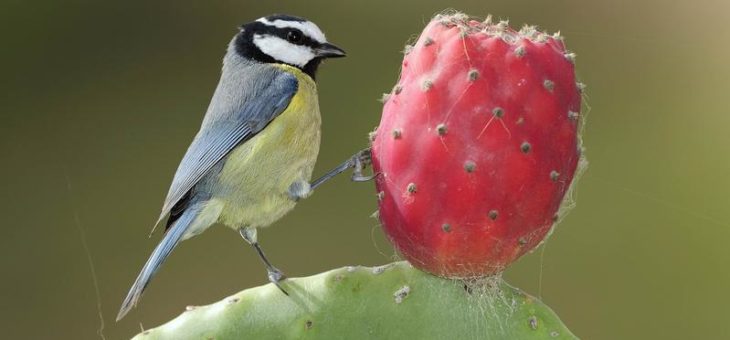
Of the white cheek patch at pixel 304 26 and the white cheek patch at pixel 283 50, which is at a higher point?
the white cheek patch at pixel 304 26

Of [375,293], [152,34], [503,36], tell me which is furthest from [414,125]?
[152,34]

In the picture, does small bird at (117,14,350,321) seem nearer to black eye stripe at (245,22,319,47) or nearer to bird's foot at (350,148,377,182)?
black eye stripe at (245,22,319,47)

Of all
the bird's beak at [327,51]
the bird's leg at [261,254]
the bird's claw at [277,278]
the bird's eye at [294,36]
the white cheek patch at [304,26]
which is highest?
the white cheek patch at [304,26]

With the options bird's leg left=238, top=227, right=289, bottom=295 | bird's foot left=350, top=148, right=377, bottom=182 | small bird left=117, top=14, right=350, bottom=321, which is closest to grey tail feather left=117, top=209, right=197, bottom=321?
small bird left=117, top=14, right=350, bottom=321

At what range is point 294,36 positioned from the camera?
2.07 meters

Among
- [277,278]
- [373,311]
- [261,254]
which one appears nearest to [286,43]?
[261,254]

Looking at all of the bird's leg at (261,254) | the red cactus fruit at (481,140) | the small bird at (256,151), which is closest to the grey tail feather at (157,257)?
the small bird at (256,151)

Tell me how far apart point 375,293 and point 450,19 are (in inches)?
15.7

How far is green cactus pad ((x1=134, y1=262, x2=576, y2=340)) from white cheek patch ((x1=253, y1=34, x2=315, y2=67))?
0.73 m

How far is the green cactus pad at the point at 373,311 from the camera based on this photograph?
4.71 feet

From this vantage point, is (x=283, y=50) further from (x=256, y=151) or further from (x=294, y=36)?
(x=256, y=151)

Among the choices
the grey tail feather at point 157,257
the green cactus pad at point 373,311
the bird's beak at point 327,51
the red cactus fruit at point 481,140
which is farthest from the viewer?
the bird's beak at point 327,51

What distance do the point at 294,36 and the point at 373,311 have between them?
79 centimetres

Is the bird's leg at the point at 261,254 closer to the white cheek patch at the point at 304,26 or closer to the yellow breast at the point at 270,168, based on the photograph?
the yellow breast at the point at 270,168
